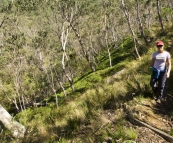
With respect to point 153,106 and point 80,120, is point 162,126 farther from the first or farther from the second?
point 80,120

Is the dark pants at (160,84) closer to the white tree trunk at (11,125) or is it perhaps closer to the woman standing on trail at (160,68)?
the woman standing on trail at (160,68)

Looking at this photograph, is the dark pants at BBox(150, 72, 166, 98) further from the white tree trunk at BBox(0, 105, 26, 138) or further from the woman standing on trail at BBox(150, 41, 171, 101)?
the white tree trunk at BBox(0, 105, 26, 138)

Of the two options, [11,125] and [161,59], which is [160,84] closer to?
[161,59]

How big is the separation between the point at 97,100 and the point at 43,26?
27842mm

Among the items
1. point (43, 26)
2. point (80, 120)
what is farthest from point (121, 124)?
point (43, 26)

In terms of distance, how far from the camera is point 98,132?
5.29 metres

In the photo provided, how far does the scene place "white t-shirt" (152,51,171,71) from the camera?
6039 millimetres

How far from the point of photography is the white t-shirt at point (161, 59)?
6039mm

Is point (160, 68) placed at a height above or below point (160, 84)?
above

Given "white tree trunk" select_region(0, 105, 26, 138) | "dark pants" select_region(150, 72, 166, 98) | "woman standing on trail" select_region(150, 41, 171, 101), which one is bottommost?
"white tree trunk" select_region(0, 105, 26, 138)

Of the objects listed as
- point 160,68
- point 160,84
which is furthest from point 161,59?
point 160,84

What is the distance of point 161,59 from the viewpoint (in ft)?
19.9

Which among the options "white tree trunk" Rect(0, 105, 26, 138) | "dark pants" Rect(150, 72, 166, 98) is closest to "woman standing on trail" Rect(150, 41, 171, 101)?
"dark pants" Rect(150, 72, 166, 98)

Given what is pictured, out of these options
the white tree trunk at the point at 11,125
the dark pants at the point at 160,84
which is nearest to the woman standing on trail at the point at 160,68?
the dark pants at the point at 160,84
